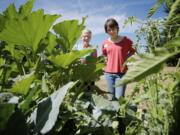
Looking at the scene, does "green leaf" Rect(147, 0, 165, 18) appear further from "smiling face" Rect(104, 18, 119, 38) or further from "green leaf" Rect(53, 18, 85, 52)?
"smiling face" Rect(104, 18, 119, 38)

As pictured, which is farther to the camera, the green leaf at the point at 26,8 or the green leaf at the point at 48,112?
the green leaf at the point at 26,8

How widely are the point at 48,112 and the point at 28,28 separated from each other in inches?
11.4

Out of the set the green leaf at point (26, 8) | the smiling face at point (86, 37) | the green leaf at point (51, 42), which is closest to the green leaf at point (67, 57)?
the green leaf at point (51, 42)

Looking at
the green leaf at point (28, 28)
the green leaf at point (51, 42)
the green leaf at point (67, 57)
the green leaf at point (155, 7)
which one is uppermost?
the green leaf at point (155, 7)

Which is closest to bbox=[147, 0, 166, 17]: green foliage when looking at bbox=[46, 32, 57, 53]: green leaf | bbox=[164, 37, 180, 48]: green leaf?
bbox=[164, 37, 180, 48]: green leaf

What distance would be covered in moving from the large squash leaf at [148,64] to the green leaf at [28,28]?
1.54 feet

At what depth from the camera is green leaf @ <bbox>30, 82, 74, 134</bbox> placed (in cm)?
74

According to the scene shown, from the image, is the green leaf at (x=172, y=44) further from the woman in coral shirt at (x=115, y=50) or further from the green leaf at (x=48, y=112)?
the woman in coral shirt at (x=115, y=50)

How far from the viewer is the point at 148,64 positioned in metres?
0.52

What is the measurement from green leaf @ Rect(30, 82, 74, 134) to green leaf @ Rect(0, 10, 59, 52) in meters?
0.25

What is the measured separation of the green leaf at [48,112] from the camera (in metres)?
0.74

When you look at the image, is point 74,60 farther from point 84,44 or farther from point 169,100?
point 84,44

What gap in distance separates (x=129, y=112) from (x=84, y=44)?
4.71m

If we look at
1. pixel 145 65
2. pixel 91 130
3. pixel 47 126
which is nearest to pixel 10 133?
pixel 47 126
